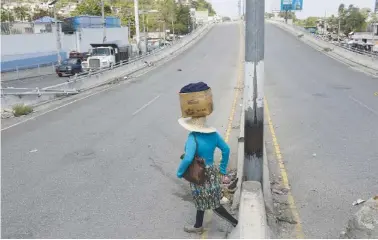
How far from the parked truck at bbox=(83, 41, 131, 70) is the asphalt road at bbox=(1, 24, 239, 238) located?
58.6 ft

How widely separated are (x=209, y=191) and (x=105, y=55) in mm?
33579

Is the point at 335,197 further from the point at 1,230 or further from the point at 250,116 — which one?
the point at 1,230

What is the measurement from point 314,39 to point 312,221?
176 feet

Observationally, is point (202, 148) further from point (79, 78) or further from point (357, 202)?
point (79, 78)

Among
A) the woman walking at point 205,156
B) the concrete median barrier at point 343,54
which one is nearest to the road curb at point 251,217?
the woman walking at point 205,156

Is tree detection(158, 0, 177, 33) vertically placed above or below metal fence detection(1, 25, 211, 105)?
above

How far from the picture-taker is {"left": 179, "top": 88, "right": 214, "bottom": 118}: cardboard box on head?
208 inches

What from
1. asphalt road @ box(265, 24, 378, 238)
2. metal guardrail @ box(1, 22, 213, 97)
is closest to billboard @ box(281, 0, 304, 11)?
metal guardrail @ box(1, 22, 213, 97)

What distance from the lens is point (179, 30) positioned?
12081 cm

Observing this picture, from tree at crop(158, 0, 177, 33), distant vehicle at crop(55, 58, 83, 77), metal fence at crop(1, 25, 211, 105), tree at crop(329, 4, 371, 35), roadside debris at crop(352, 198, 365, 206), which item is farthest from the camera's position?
tree at crop(329, 4, 371, 35)

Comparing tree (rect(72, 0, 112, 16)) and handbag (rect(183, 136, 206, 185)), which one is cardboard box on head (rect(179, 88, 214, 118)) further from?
tree (rect(72, 0, 112, 16))

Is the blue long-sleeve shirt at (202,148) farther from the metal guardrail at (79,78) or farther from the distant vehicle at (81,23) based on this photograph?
the distant vehicle at (81,23)

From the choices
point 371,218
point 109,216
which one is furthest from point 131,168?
point 371,218

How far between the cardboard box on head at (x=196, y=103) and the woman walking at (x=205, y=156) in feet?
0.29
